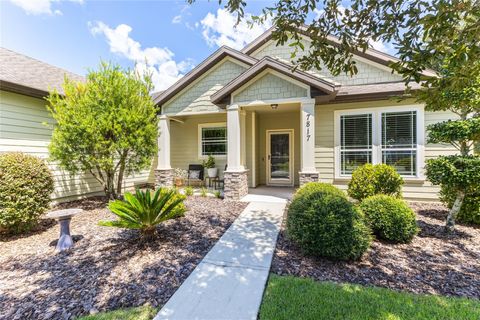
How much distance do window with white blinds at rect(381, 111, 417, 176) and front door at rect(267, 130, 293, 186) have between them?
376 centimetres

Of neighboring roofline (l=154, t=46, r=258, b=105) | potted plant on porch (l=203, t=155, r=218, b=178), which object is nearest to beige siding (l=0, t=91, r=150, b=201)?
neighboring roofline (l=154, t=46, r=258, b=105)

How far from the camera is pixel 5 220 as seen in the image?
4.98m

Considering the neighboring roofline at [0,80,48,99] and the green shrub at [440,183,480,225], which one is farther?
the neighboring roofline at [0,80,48,99]

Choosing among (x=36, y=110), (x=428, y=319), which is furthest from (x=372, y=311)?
(x=36, y=110)

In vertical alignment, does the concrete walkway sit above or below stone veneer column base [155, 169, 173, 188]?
below

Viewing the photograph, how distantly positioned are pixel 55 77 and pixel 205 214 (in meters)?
8.10

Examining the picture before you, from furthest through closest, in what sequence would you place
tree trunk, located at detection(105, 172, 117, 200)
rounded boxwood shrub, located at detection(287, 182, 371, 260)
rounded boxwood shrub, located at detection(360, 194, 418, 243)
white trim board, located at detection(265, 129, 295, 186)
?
1. white trim board, located at detection(265, 129, 295, 186)
2. tree trunk, located at detection(105, 172, 117, 200)
3. rounded boxwood shrub, located at detection(360, 194, 418, 243)
4. rounded boxwood shrub, located at detection(287, 182, 371, 260)

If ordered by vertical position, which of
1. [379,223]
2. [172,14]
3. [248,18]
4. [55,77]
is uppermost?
[172,14]

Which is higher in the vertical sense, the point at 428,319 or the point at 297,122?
the point at 297,122

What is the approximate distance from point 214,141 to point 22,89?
6993 mm

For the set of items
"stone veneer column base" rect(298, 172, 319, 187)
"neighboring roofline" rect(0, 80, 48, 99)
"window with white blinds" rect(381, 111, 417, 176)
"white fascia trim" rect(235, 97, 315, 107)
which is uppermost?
"neighboring roofline" rect(0, 80, 48, 99)

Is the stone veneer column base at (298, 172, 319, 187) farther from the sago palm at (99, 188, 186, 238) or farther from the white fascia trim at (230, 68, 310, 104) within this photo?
the sago palm at (99, 188, 186, 238)

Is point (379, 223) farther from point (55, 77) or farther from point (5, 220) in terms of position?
point (55, 77)

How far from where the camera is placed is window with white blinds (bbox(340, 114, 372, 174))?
810 cm
